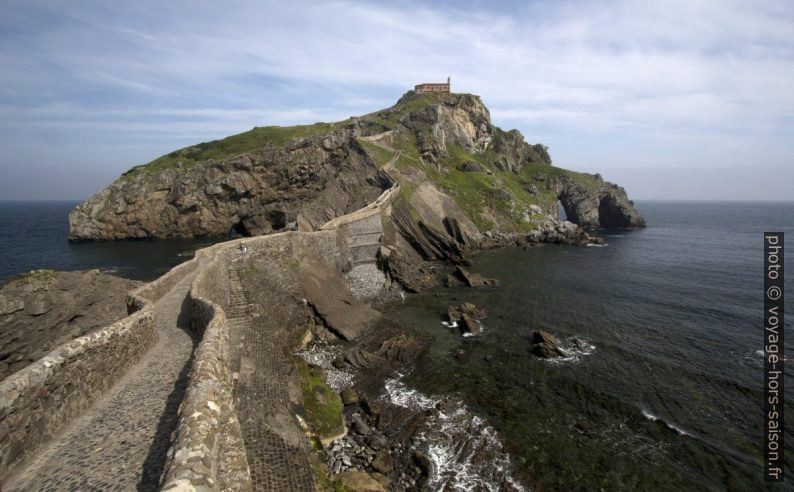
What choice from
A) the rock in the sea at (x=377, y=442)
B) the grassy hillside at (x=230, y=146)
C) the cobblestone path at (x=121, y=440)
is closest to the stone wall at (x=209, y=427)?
the cobblestone path at (x=121, y=440)

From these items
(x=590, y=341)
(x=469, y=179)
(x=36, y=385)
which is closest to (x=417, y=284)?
(x=590, y=341)

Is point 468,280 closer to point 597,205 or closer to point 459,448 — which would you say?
point 459,448

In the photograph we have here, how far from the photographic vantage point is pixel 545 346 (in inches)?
1152

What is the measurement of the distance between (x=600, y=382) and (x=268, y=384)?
21215 mm

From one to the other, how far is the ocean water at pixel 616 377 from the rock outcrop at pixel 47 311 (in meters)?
22.3

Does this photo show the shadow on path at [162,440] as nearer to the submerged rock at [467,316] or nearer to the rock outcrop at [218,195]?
the submerged rock at [467,316]

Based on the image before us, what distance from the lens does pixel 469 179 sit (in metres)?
86.4

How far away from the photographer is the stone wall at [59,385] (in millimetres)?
8094

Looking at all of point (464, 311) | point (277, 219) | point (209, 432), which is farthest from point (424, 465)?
→ point (277, 219)

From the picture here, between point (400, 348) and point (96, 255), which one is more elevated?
point (96, 255)

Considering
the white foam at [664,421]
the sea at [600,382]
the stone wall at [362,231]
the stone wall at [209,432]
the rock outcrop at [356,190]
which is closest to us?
the stone wall at [209,432]

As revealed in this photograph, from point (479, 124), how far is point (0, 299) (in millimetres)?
110374

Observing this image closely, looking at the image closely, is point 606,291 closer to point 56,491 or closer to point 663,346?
point 663,346

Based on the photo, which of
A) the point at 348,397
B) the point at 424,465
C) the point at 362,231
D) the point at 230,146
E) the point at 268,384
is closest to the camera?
the point at 424,465
